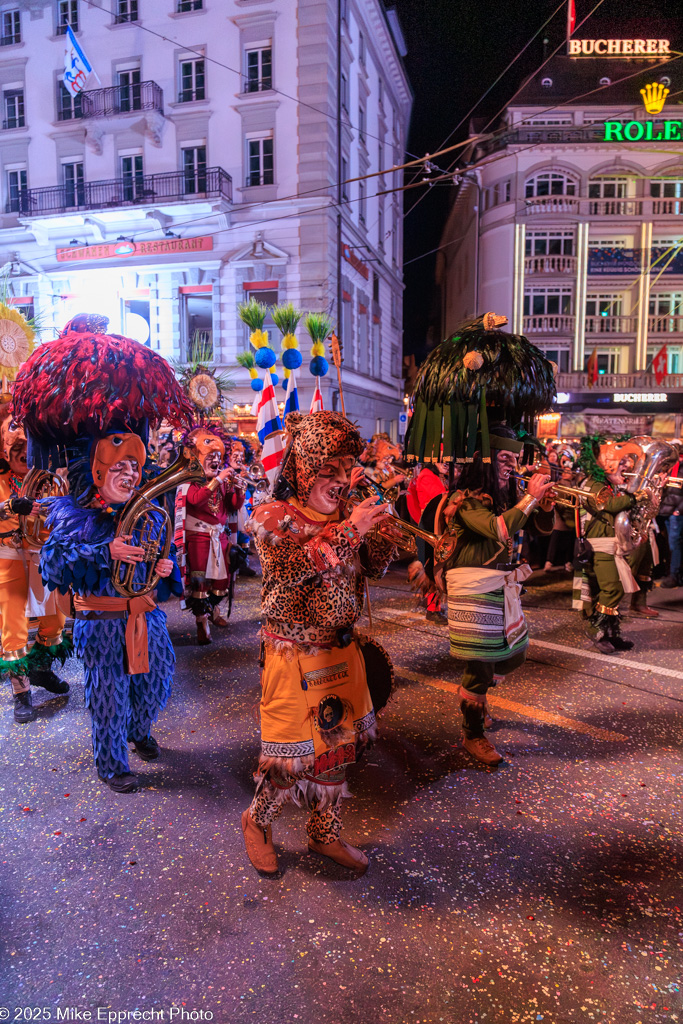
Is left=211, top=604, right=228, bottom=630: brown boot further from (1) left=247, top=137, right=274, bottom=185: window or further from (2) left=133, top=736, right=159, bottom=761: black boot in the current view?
(1) left=247, top=137, right=274, bottom=185: window

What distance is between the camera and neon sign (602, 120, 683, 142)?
24047mm

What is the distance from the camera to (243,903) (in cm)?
252

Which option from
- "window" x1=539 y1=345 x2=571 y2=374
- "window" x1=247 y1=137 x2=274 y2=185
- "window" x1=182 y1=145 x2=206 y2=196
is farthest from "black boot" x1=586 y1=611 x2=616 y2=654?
"window" x1=539 y1=345 x2=571 y2=374

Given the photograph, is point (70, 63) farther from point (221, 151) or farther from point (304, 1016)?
point (304, 1016)

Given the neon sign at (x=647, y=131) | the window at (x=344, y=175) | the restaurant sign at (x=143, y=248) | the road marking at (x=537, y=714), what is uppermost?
the neon sign at (x=647, y=131)

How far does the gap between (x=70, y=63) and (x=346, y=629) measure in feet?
66.4

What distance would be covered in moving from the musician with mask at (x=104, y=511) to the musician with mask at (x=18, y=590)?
1123 mm

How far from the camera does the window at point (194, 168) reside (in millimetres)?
18672

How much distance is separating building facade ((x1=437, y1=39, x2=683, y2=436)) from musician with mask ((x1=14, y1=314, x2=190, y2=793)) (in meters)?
23.7

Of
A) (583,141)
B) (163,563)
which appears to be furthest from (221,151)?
(163,563)

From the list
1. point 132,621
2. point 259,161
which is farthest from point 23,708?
point 259,161

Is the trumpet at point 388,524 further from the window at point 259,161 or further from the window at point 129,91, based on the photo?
the window at point 129,91

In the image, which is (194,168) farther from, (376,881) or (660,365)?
(376,881)

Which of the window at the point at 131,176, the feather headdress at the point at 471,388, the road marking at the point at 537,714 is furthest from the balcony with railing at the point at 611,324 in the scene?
the feather headdress at the point at 471,388
